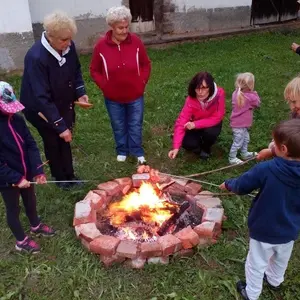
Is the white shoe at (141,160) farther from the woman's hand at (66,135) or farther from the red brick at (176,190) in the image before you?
the woman's hand at (66,135)

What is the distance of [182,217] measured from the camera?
380cm

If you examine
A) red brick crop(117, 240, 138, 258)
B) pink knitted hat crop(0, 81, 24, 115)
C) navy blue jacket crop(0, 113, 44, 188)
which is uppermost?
pink knitted hat crop(0, 81, 24, 115)

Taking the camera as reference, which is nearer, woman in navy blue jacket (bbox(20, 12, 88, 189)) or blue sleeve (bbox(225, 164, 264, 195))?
blue sleeve (bbox(225, 164, 264, 195))

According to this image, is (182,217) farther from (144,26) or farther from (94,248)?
(144,26)

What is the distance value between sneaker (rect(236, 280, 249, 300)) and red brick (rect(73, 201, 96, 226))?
1370 millimetres

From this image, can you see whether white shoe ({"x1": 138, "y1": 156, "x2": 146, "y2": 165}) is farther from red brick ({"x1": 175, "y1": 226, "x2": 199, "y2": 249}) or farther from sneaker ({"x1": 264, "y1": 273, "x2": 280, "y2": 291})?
sneaker ({"x1": 264, "y1": 273, "x2": 280, "y2": 291})

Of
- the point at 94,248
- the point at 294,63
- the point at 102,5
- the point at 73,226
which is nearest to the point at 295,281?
the point at 94,248

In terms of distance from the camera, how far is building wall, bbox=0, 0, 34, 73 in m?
7.24

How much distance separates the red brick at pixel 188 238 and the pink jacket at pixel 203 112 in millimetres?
1364

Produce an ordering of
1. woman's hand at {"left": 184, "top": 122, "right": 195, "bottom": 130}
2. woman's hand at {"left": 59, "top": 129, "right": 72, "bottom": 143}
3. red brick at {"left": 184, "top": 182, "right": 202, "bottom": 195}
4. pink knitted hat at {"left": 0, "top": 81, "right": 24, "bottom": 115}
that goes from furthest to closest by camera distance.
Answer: woman's hand at {"left": 184, "top": 122, "right": 195, "bottom": 130} → red brick at {"left": 184, "top": 182, "right": 202, "bottom": 195} → woman's hand at {"left": 59, "top": 129, "right": 72, "bottom": 143} → pink knitted hat at {"left": 0, "top": 81, "right": 24, "bottom": 115}

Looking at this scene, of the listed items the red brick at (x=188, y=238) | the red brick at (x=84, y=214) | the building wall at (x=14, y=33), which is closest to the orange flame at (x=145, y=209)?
the red brick at (x=84, y=214)

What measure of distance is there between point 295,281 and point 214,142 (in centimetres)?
208

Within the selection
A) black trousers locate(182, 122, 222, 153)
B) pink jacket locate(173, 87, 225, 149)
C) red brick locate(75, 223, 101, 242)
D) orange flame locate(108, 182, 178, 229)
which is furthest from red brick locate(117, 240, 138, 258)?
black trousers locate(182, 122, 222, 153)

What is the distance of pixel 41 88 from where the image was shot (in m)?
3.64
